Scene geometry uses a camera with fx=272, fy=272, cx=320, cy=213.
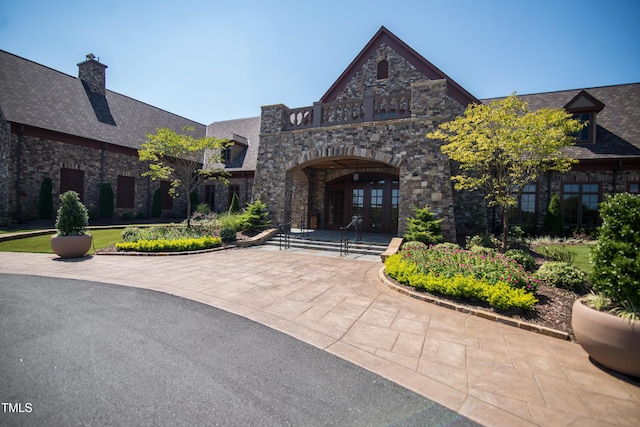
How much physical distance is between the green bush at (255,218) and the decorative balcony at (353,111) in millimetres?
4118

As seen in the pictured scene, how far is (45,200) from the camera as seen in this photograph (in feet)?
47.6

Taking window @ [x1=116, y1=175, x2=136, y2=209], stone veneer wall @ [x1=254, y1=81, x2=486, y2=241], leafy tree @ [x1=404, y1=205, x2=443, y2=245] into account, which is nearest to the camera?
leafy tree @ [x1=404, y1=205, x2=443, y2=245]

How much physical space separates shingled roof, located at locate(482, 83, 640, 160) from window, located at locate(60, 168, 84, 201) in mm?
26525

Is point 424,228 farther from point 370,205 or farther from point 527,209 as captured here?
point 527,209

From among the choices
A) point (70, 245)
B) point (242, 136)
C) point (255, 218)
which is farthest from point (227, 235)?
point (242, 136)

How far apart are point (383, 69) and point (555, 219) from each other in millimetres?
11501

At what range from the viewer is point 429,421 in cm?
233

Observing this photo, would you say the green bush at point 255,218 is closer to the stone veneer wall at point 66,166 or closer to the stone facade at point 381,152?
the stone facade at point 381,152

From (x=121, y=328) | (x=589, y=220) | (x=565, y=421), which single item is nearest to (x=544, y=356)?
(x=565, y=421)

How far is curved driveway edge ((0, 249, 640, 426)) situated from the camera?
2557 millimetres

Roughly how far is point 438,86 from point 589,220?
34.1ft

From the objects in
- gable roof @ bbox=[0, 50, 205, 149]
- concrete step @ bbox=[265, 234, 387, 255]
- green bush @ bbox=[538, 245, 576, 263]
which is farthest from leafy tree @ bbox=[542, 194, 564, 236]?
gable roof @ bbox=[0, 50, 205, 149]

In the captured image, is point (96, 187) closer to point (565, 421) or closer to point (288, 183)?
→ point (288, 183)

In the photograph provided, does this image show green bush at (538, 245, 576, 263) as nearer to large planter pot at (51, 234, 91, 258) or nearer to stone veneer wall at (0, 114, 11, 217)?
large planter pot at (51, 234, 91, 258)
